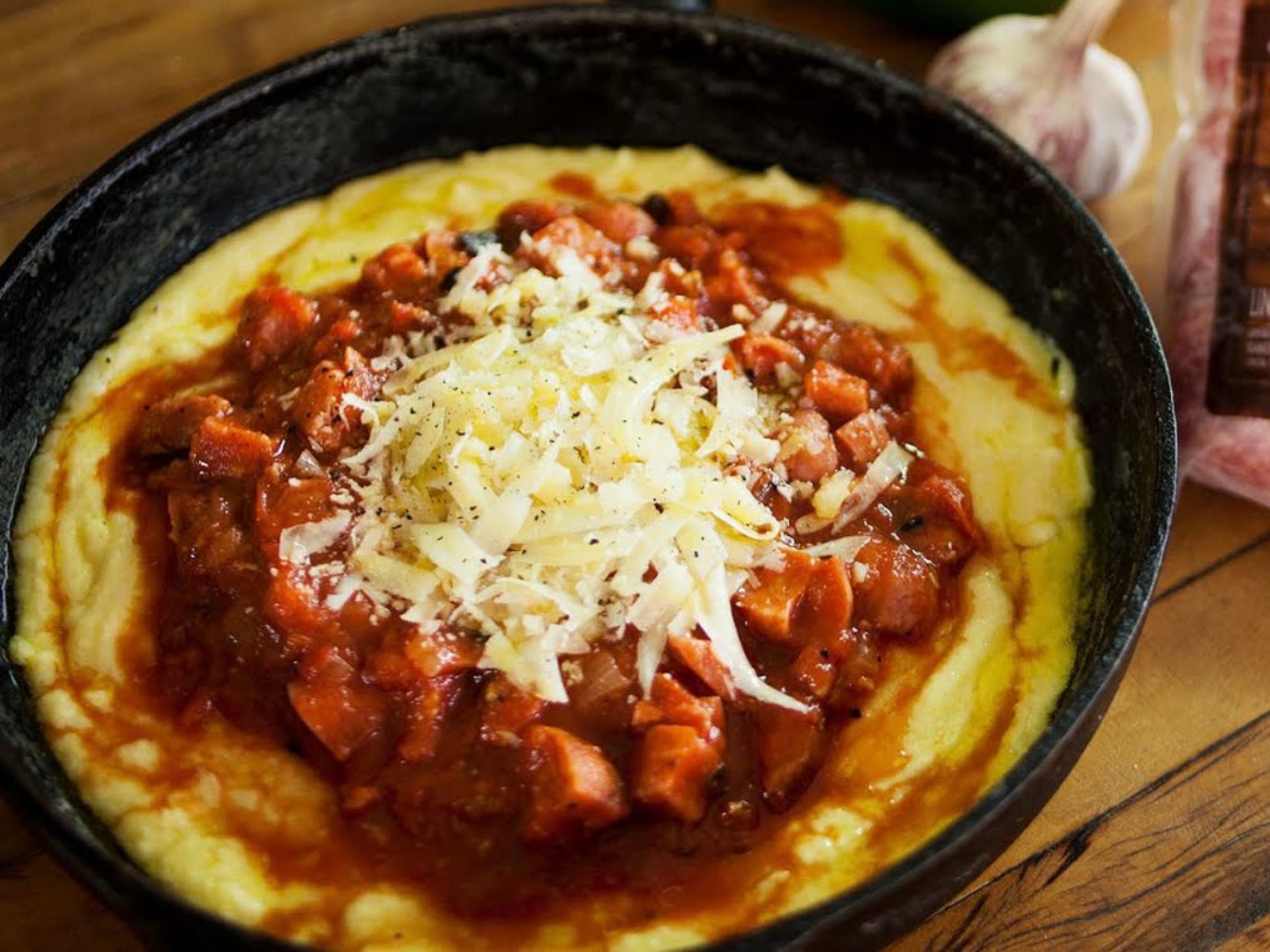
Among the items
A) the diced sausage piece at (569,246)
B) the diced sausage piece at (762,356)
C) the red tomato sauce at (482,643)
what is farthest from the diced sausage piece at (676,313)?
the diced sausage piece at (569,246)

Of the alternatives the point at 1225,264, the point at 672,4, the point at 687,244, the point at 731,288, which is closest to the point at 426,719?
the point at 731,288

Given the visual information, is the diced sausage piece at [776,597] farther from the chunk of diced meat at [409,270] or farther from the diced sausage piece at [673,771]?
the chunk of diced meat at [409,270]

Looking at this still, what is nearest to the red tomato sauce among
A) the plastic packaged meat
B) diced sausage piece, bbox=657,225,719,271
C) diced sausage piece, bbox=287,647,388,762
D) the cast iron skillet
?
diced sausage piece, bbox=287,647,388,762

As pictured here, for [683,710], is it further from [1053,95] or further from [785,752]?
[1053,95]

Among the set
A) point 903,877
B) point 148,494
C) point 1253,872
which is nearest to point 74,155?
point 148,494

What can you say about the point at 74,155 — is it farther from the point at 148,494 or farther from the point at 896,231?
the point at 896,231

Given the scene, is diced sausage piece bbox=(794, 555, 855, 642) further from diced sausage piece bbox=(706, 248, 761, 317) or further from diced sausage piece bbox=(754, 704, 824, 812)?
diced sausage piece bbox=(706, 248, 761, 317)
